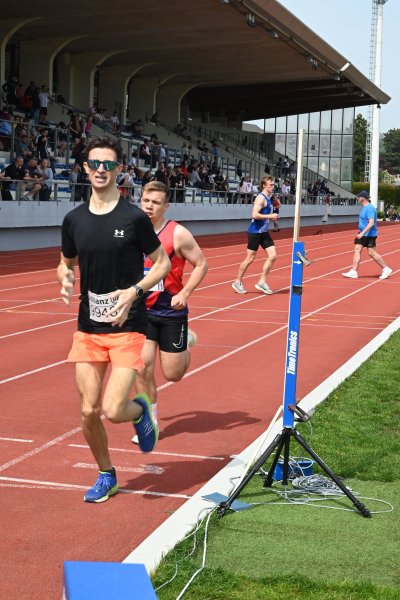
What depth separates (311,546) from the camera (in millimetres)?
5555

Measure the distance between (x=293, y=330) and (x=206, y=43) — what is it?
38600 millimetres

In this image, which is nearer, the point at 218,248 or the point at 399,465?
the point at 399,465

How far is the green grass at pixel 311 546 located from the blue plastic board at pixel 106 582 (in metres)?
1.13

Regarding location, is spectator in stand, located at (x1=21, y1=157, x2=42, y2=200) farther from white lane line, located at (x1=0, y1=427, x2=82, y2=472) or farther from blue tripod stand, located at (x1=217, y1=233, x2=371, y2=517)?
blue tripod stand, located at (x1=217, y1=233, x2=371, y2=517)

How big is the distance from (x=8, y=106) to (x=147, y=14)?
7493mm

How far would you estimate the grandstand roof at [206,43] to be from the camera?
36.0 metres

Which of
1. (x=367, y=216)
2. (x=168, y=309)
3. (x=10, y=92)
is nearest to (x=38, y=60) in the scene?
(x=10, y=92)

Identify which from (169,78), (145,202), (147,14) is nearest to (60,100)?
(147,14)

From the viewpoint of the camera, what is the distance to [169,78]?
2109 inches

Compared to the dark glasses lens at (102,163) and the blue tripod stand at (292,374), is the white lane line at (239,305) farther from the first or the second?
the dark glasses lens at (102,163)

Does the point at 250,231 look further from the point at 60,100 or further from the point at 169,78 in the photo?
the point at 169,78

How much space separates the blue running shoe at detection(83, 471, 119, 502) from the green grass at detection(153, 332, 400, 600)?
78 cm

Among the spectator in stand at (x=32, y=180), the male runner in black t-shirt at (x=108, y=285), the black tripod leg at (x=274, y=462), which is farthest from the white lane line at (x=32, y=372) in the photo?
the spectator in stand at (x=32, y=180)

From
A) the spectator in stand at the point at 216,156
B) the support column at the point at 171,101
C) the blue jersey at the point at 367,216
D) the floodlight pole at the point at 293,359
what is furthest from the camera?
the support column at the point at 171,101
